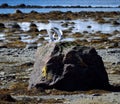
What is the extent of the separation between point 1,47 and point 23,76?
530 inches

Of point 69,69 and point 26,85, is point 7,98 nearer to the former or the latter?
point 69,69

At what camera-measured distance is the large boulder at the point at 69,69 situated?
1678cm

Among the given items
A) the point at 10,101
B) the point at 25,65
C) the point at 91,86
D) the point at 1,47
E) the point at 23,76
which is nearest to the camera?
the point at 10,101

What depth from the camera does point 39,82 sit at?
1697 cm

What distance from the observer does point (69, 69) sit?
16.7 m

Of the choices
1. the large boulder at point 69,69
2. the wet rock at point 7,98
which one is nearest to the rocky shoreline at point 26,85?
the wet rock at point 7,98

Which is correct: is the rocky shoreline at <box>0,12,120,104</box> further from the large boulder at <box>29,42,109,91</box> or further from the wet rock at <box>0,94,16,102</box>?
the large boulder at <box>29,42,109,91</box>

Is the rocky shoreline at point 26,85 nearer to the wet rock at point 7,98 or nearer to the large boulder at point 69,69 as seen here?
the wet rock at point 7,98

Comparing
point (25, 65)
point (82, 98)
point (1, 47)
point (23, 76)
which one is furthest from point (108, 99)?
point (1, 47)

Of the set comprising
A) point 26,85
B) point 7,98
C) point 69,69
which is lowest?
point 26,85

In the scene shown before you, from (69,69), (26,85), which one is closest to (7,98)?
(69,69)

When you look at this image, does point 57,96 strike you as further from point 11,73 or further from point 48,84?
point 11,73

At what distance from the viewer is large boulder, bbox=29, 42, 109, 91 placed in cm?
1678

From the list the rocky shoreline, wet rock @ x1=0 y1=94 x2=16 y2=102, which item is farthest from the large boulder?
wet rock @ x1=0 y1=94 x2=16 y2=102
